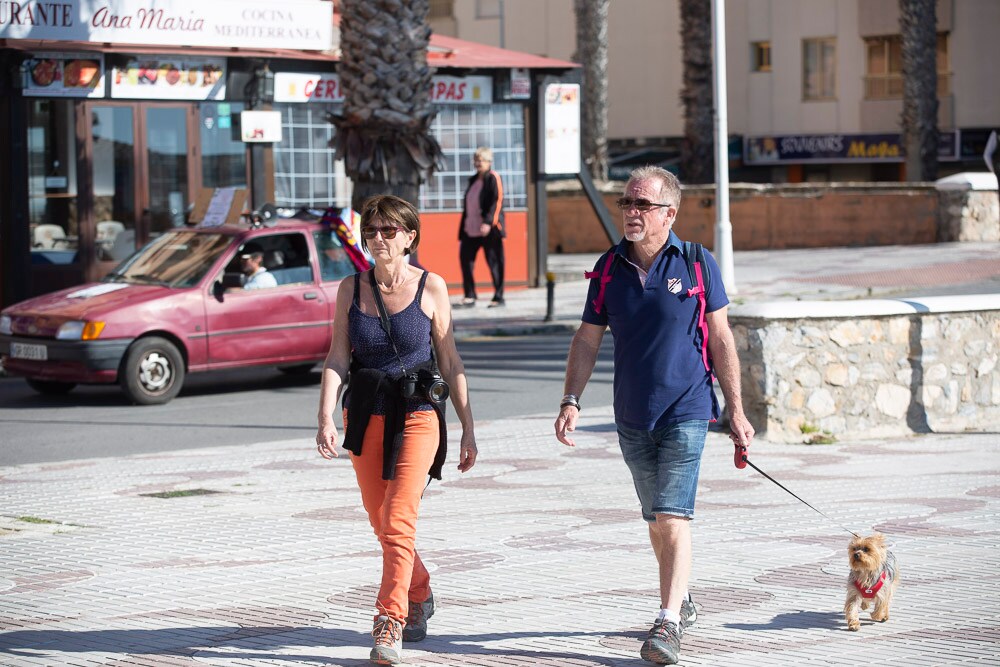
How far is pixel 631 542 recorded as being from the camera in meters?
7.33

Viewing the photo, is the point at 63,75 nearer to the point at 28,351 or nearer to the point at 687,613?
the point at 28,351

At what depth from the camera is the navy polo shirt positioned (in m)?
5.46

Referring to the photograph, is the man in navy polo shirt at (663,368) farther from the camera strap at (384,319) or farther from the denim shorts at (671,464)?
the camera strap at (384,319)

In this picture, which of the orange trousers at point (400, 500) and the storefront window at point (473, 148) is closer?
the orange trousers at point (400, 500)

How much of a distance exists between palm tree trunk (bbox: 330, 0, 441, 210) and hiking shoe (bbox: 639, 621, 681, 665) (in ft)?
37.6

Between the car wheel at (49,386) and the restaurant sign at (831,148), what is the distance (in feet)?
107

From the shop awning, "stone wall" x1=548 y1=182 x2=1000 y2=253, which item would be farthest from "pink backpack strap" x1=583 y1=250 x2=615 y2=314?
"stone wall" x1=548 y1=182 x2=1000 y2=253

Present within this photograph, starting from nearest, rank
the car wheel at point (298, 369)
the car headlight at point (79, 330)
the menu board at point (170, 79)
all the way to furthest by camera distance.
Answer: the car headlight at point (79, 330) < the car wheel at point (298, 369) < the menu board at point (170, 79)

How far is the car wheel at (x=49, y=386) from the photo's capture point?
13695mm

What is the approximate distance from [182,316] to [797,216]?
19.5 m

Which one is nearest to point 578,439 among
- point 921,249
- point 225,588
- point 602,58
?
point 225,588

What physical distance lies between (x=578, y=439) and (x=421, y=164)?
6.42m

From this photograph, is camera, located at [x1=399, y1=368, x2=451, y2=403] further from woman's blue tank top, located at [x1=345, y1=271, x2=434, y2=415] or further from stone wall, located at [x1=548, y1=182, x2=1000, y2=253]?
stone wall, located at [x1=548, y1=182, x2=1000, y2=253]

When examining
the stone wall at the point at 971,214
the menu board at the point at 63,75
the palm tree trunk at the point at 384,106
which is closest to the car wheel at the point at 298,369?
the palm tree trunk at the point at 384,106
